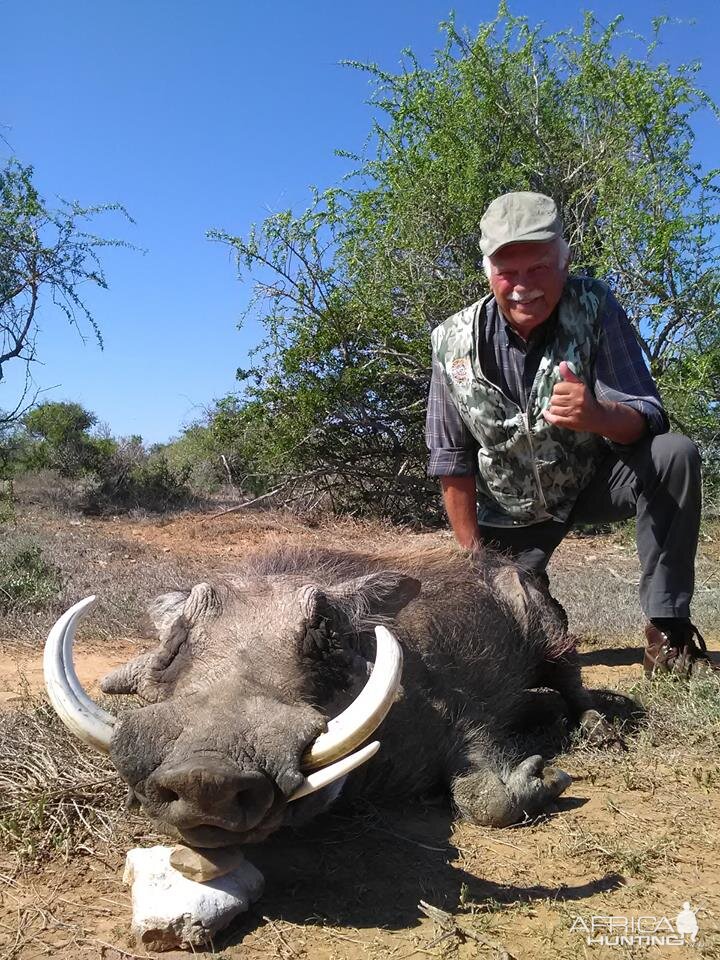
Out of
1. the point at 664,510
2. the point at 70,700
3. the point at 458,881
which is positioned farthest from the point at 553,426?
the point at 70,700

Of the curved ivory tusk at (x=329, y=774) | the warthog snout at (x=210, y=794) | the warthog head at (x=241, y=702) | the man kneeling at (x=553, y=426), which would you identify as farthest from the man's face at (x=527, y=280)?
the warthog snout at (x=210, y=794)

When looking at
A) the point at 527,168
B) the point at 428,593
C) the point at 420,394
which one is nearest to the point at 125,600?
the point at 428,593

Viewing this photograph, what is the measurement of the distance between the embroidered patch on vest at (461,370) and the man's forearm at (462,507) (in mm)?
440

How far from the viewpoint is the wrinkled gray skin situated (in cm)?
166

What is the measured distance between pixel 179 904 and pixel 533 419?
2.41 metres

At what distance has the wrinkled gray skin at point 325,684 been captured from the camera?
166 centimetres

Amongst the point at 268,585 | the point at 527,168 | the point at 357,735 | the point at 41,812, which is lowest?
the point at 41,812

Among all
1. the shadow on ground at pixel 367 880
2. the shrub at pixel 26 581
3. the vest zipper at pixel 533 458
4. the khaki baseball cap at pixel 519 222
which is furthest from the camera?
the shrub at pixel 26 581

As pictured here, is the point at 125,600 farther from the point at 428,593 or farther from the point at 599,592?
the point at 599,592

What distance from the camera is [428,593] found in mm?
3016

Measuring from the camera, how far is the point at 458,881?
78.9 inches

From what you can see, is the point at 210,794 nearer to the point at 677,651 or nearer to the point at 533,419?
the point at 533,419

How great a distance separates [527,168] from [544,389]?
559cm

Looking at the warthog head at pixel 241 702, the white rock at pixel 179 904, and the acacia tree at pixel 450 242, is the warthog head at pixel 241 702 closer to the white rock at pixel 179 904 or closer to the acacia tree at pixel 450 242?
the white rock at pixel 179 904
